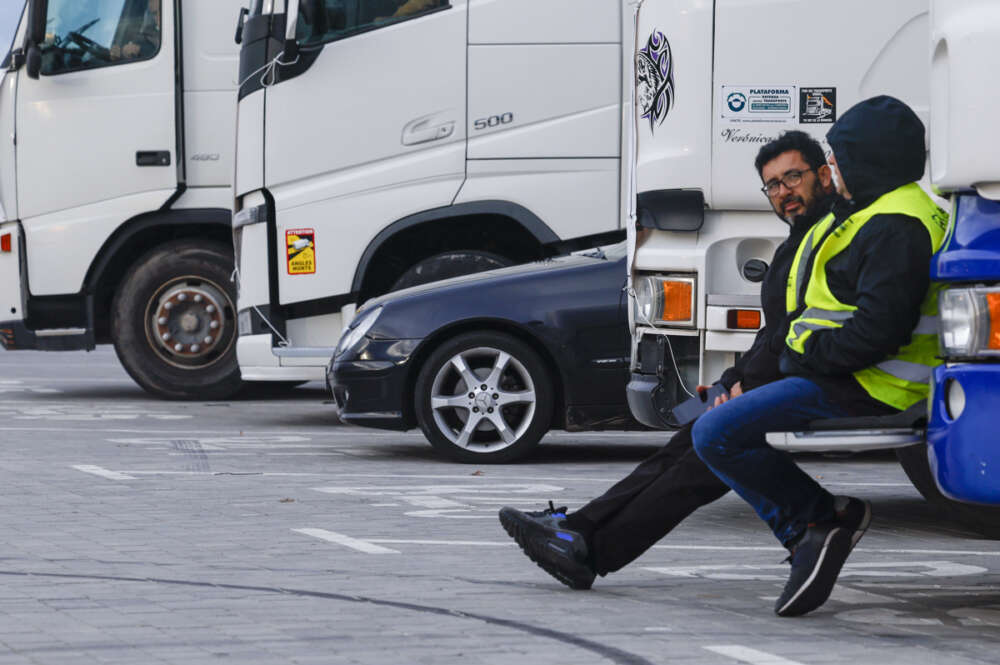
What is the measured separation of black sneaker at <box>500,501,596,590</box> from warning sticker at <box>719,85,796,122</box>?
7.61ft

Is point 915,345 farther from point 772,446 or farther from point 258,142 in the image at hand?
point 258,142

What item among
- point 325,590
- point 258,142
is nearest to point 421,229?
point 258,142

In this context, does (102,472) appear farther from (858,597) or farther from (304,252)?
(858,597)

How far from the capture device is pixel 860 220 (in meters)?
5.41

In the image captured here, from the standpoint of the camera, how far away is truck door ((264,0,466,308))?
12555 millimetres

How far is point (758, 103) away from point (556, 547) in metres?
2.55

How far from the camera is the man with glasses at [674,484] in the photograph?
6.03 metres

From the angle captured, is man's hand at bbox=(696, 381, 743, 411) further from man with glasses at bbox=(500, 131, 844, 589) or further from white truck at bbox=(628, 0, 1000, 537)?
white truck at bbox=(628, 0, 1000, 537)

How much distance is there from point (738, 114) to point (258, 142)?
5.64 m

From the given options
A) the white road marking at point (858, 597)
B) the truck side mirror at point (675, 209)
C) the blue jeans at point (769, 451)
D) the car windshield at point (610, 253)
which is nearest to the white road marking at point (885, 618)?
the white road marking at point (858, 597)

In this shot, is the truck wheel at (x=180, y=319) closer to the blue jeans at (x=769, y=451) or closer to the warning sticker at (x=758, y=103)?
the warning sticker at (x=758, y=103)

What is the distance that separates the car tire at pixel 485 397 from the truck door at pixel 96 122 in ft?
16.5

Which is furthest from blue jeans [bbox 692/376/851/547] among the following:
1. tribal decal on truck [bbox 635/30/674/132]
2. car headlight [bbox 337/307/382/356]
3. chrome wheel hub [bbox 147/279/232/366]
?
chrome wheel hub [bbox 147/279/232/366]

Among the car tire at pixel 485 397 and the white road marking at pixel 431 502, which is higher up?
the car tire at pixel 485 397
